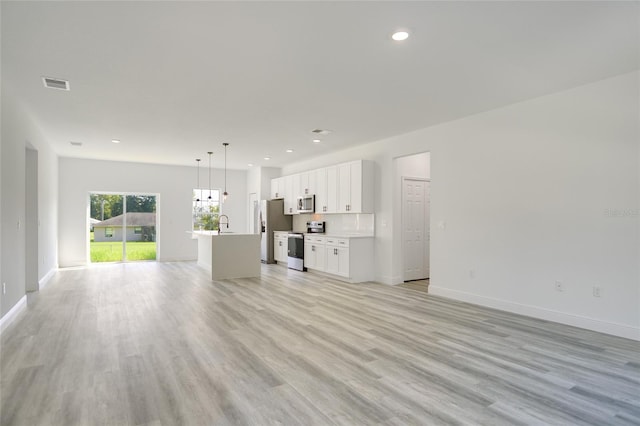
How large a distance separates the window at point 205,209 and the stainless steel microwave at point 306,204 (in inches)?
133

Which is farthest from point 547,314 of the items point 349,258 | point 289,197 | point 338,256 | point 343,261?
point 289,197

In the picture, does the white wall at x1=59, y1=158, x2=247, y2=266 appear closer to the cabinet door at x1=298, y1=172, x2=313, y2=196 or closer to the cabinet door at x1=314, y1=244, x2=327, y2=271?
the cabinet door at x1=298, y1=172, x2=313, y2=196

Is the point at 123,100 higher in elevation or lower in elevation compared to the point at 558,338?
higher

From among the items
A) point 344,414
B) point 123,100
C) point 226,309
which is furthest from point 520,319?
point 123,100

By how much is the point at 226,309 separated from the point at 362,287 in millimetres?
2638

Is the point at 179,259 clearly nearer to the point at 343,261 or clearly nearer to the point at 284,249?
the point at 284,249

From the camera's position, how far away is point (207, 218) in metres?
11.2

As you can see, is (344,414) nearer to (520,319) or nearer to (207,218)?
(520,319)

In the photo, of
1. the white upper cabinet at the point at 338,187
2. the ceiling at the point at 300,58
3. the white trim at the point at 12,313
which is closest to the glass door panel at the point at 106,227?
the ceiling at the point at 300,58

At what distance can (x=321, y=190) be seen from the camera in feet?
27.2

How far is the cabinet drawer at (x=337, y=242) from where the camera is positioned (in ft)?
23.0

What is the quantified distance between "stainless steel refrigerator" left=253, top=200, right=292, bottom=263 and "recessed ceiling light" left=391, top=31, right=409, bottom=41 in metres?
7.40

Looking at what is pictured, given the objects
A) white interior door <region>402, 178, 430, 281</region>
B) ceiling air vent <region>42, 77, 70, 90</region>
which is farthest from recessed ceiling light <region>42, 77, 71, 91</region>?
white interior door <region>402, 178, 430, 281</region>

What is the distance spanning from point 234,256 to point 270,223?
264 cm
